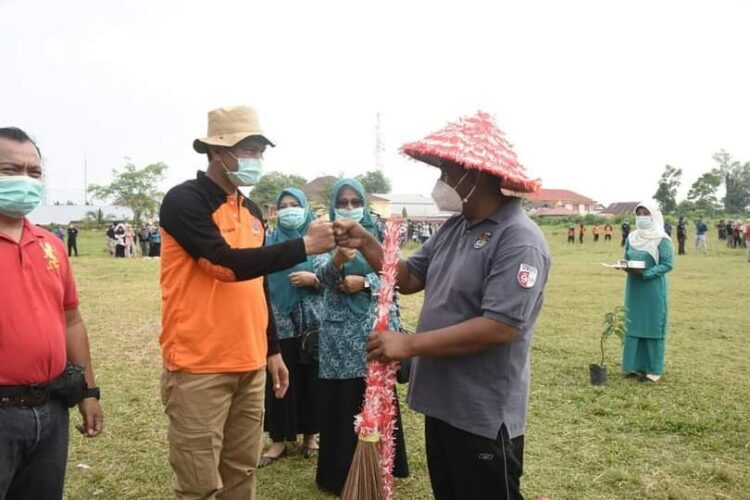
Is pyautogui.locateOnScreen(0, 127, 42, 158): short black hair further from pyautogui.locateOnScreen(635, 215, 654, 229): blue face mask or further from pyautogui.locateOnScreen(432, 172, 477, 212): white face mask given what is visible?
pyautogui.locateOnScreen(635, 215, 654, 229): blue face mask

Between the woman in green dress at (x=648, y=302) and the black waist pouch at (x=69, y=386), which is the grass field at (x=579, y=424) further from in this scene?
the black waist pouch at (x=69, y=386)

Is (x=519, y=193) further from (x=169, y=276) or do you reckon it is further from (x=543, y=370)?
(x=543, y=370)

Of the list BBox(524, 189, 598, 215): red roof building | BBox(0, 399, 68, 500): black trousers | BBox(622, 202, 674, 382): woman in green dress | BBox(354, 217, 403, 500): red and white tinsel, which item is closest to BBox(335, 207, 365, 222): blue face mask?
BBox(354, 217, 403, 500): red and white tinsel

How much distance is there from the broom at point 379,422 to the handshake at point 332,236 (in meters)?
0.25

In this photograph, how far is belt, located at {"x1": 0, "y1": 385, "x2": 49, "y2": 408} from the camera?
222cm

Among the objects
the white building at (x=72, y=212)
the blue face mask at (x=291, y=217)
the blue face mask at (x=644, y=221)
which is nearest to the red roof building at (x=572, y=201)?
the white building at (x=72, y=212)

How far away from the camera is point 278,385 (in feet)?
11.1

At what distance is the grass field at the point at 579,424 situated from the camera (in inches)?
165

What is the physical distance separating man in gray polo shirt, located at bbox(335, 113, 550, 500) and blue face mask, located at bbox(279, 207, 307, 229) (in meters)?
2.40

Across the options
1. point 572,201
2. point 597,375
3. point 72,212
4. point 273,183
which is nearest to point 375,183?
point 597,375

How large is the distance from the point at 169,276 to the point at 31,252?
1.90ft

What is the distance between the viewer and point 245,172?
285 centimetres

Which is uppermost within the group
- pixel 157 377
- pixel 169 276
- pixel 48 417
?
pixel 169 276

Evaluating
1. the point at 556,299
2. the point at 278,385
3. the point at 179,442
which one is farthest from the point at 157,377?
the point at 556,299
